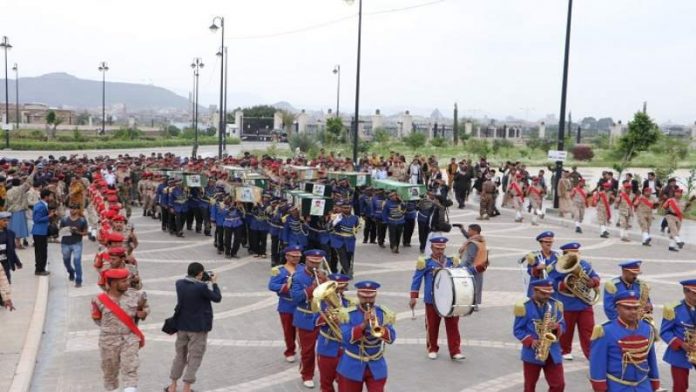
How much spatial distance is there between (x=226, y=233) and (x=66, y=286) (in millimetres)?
4105

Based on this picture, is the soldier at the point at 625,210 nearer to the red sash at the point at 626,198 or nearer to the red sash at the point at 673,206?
the red sash at the point at 626,198

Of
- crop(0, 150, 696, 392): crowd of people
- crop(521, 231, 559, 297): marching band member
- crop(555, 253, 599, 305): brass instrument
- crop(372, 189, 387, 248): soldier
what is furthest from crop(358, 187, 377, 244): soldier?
crop(555, 253, 599, 305): brass instrument

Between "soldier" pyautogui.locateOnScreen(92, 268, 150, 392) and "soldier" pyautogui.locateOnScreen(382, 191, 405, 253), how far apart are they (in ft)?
34.8

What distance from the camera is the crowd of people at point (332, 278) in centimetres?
712

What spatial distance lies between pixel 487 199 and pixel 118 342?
1782 cm

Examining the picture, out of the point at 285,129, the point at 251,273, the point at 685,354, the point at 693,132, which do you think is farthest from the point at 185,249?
the point at 693,132

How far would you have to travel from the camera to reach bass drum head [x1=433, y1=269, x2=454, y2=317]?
9.08 meters

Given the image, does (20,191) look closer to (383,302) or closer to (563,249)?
(383,302)

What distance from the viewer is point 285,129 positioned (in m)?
81.8

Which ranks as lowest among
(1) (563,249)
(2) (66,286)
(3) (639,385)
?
(2) (66,286)

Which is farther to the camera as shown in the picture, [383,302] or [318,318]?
[383,302]

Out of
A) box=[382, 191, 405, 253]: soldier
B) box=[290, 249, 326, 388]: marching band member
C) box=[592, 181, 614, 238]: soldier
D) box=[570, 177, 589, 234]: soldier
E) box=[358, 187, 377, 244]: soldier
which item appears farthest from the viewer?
box=[570, 177, 589, 234]: soldier

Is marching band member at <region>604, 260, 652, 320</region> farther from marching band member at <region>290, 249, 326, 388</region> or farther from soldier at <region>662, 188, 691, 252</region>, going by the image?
soldier at <region>662, 188, 691, 252</region>

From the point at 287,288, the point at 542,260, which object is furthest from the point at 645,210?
the point at 287,288
